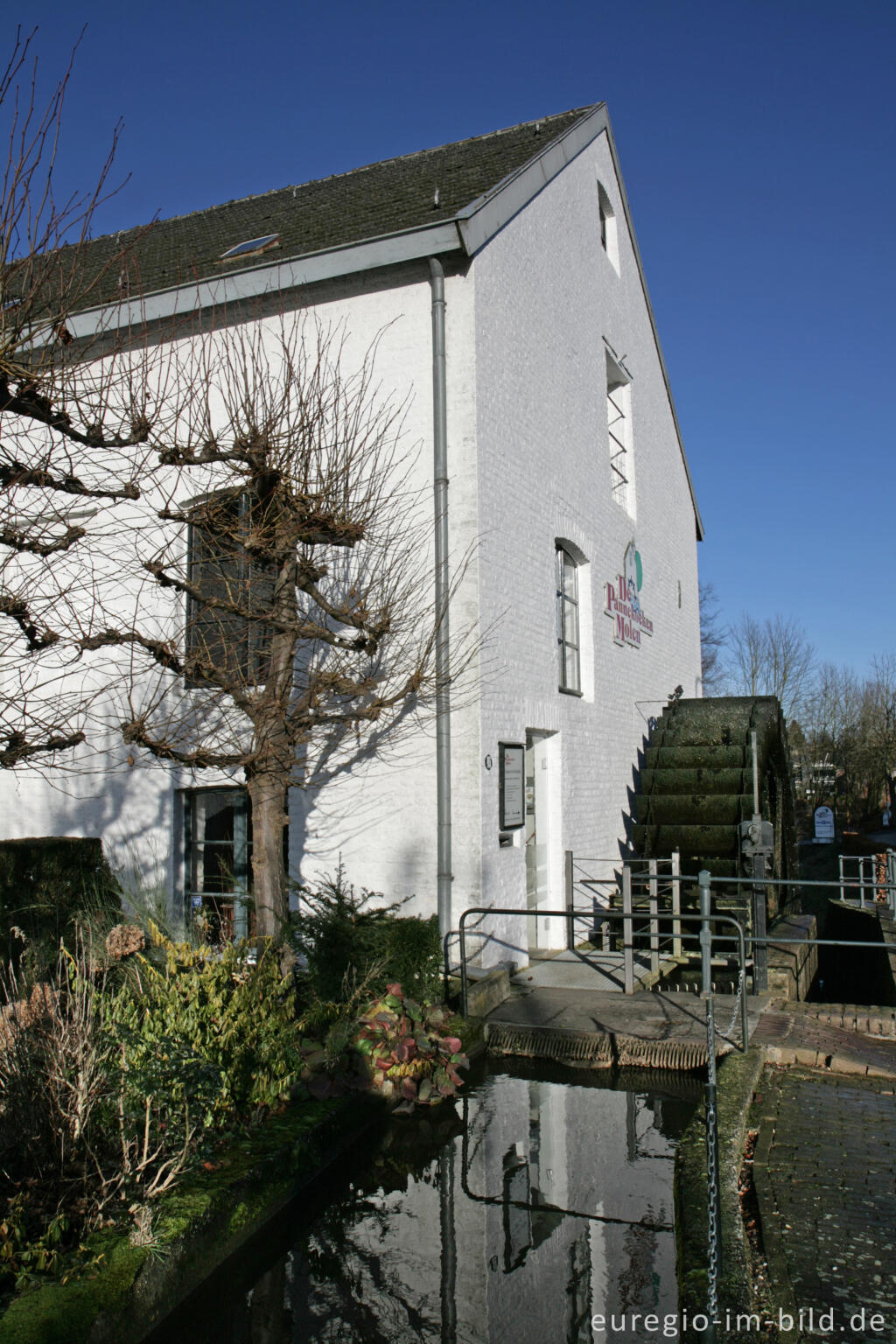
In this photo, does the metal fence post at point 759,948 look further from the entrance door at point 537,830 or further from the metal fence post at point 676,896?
the entrance door at point 537,830

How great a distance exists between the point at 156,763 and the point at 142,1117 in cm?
562

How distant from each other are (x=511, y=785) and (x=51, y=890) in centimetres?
418

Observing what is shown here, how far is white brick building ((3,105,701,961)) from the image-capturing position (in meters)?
8.25

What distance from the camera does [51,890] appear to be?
8898 millimetres

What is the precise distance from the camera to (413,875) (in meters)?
8.09

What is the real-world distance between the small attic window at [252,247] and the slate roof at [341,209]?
3.0 inches

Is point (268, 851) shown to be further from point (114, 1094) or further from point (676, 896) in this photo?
point (676, 896)

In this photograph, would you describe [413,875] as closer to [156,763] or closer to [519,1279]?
[156,763]

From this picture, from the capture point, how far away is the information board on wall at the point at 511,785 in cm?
839

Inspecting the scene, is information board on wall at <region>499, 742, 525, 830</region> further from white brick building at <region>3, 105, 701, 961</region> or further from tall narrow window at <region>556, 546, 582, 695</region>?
tall narrow window at <region>556, 546, 582, 695</region>

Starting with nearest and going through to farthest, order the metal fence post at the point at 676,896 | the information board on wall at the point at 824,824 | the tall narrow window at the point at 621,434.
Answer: the metal fence post at the point at 676,896 → the tall narrow window at the point at 621,434 → the information board on wall at the point at 824,824

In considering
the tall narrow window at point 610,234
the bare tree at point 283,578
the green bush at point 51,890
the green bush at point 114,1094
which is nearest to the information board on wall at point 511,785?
the bare tree at point 283,578

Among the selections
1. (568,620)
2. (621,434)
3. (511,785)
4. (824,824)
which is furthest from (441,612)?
(824,824)

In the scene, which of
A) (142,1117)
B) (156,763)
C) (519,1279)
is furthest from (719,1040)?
(156,763)
